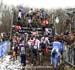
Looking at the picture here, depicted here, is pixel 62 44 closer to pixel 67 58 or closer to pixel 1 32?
pixel 67 58

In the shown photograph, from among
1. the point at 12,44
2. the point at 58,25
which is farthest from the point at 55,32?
the point at 12,44

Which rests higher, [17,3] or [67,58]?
[17,3]

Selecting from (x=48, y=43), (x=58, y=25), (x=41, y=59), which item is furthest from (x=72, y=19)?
(x=41, y=59)

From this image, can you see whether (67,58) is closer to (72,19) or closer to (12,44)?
(72,19)

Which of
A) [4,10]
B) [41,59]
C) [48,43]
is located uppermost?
[4,10]

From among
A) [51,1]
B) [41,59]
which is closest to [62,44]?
[41,59]

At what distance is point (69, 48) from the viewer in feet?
6.63

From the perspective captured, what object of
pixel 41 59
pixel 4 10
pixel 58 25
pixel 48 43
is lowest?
pixel 41 59

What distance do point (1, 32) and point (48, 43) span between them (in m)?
0.40

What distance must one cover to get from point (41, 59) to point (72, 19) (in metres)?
0.42

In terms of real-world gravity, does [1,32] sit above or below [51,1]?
below

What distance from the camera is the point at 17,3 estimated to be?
6.57 ft

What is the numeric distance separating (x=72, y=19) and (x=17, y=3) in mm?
480

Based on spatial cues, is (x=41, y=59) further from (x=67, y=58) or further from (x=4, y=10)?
(x=4, y=10)
